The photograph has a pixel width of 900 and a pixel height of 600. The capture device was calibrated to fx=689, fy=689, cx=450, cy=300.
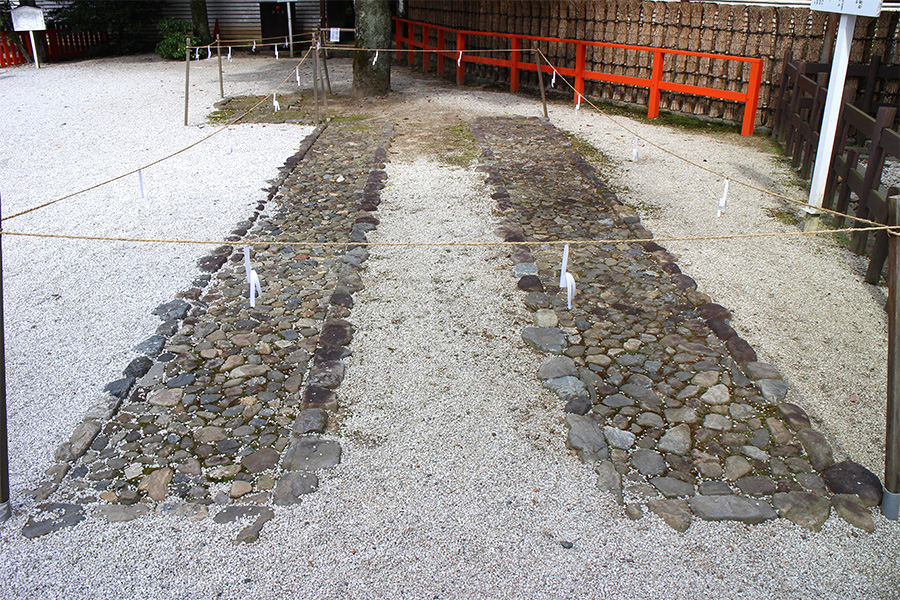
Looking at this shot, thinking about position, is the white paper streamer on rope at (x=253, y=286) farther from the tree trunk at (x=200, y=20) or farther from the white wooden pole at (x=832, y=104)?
the tree trunk at (x=200, y=20)

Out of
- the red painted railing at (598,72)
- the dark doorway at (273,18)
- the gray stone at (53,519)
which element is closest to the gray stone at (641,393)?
the gray stone at (53,519)

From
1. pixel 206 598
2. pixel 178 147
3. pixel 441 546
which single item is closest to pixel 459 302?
pixel 441 546

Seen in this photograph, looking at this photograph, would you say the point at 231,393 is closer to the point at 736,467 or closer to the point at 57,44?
the point at 736,467

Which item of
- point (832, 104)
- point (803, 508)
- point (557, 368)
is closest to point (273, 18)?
point (832, 104)

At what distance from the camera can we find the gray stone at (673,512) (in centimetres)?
315

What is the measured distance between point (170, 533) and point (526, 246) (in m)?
4.00

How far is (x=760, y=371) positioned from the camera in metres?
4.31

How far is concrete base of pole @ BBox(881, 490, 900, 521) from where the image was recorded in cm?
320

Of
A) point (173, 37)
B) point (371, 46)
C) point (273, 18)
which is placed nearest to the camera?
point (371, 46)

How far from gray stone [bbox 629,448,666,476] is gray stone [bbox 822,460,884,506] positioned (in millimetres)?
797

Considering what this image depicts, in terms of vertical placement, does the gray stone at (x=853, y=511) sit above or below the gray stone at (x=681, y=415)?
below

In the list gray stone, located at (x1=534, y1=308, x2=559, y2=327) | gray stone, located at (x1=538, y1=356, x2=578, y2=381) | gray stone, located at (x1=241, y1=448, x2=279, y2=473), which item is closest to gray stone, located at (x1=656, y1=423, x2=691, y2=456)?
gray stone, located at (x1=538, y1=356, x2=578, y2=381)

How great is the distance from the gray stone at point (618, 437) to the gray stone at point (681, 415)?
309 millimetres

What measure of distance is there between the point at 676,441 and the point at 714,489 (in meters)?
0.39
